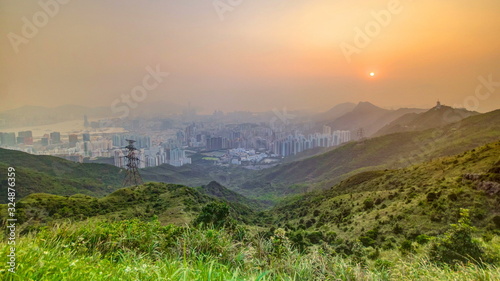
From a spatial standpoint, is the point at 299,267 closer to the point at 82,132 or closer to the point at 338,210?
the point at 338,210

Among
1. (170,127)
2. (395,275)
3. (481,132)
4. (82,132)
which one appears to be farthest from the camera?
(170,127)

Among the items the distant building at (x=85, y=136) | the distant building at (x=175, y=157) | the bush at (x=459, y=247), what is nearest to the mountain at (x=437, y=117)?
the distant building at (x=175, y=157)

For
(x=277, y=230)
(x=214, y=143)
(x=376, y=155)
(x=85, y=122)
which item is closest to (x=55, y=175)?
→ (x=85, y=122)

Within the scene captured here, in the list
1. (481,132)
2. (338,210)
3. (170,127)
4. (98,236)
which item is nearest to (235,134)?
(170,127)

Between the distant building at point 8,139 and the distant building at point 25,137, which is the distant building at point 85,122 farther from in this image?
the distant building at point 8,139

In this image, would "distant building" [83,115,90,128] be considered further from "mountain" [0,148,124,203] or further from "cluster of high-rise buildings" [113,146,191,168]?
"mountain" [0,148,124,203]

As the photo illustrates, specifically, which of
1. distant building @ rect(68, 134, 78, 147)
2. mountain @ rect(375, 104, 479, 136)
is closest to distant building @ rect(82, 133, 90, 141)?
distant building @ rect(68, 134, 78, 147)

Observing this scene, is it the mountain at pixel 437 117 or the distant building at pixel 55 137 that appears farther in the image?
the mountain at pixel 437 117
